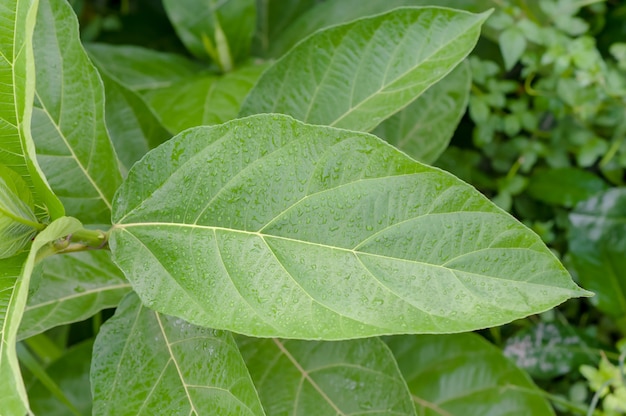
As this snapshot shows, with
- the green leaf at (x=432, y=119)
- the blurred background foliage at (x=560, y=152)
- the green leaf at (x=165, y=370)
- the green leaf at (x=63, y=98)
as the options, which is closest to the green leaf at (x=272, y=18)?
the blurred background foliage at (x=560, y=152)

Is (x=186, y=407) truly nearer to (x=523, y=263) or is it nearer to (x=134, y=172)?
(x=134, y=172)

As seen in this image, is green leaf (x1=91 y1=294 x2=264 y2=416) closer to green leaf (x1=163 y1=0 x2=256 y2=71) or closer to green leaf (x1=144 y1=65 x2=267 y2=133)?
green leaf (x1=144 y1=65 x2=267 y2=133)

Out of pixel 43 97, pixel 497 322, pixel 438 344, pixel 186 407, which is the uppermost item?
pixel 43 97

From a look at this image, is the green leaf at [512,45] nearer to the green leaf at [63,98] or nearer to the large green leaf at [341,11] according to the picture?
the large green leaf at [341,11]

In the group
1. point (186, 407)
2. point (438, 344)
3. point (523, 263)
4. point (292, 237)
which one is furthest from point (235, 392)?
point (438, 344)

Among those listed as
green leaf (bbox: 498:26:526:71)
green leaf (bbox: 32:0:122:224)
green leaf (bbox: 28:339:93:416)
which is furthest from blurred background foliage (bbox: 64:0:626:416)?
green leaf (bbox: 32:0:122:224)

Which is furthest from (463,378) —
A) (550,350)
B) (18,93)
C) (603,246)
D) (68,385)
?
(18,93)

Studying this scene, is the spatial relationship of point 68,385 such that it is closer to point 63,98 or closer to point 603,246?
point 63,98
